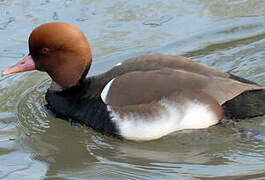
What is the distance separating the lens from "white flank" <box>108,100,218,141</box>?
4484 mm

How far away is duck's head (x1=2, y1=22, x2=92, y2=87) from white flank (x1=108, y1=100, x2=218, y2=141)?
→ 0.58 meters

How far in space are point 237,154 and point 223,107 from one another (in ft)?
1.30

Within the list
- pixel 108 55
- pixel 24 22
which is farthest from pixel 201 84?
pixel 24 22

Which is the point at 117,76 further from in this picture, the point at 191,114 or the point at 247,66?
the point at 247,66

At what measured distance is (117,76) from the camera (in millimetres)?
4734

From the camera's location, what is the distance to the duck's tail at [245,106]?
4.51 meters

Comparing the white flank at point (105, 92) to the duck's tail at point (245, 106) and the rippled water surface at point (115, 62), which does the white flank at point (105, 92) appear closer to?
the rippled water surface at point (115, 62)

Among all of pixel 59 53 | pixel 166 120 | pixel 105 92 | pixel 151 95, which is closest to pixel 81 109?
pixel 105 92

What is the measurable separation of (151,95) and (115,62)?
5.69 feet

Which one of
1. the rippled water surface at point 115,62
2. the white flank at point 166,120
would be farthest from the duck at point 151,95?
the rippled water surface at point 115,62

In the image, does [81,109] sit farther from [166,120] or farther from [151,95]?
[166,120]

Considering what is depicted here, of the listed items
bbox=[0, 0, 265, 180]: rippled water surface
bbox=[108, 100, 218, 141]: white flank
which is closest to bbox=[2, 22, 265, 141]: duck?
bbox=[108, 100, 218, 141]: white flank

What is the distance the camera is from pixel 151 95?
177 inches

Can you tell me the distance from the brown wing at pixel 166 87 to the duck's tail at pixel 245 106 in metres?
0.07
